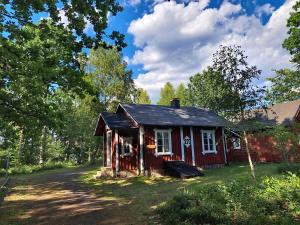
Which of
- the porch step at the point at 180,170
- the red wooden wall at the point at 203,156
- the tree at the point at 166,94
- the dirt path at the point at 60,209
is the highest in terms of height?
the tree at the point at 166,94

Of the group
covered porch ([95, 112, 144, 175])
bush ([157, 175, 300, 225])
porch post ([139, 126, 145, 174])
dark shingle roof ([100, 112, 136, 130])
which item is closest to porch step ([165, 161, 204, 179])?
porch post ([139, 126, 145, 174])

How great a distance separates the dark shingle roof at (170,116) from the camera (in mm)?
21741

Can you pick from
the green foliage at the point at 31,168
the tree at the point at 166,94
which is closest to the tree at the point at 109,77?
the green foliage at the point at 31,168

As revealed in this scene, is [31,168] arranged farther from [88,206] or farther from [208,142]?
[88,206]

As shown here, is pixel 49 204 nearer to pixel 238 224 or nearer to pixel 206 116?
pixel 238 224

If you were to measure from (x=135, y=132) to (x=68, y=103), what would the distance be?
21648mm

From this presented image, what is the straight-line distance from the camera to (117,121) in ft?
73.7

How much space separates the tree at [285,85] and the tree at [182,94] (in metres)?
16.8

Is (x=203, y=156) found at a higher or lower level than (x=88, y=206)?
higher

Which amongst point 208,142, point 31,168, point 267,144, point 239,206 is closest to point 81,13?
point 239,206

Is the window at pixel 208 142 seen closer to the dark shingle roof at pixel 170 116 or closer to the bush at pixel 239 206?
the dark shingle roof at pixel 170 116

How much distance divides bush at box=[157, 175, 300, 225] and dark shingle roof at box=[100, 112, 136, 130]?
11.9 metres

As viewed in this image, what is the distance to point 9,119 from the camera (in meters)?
12.0

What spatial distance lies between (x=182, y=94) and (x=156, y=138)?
44.6m
